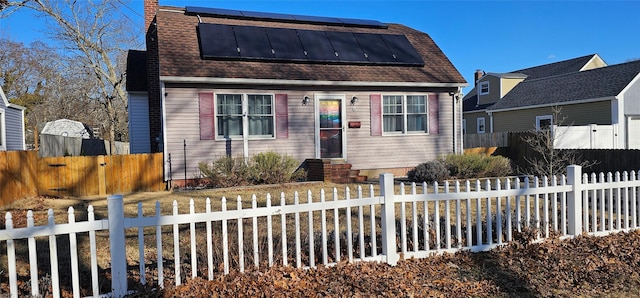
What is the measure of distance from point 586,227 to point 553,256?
1.17m

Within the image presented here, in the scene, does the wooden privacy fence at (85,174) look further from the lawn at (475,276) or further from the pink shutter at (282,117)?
the lawn at (475,276)

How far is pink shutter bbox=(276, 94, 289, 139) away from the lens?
1283 centimetres

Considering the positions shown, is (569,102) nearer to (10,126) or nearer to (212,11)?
(212,11)

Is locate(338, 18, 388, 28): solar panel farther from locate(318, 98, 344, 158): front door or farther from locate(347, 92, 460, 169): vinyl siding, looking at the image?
locate(318, 98, 344, 158): front door

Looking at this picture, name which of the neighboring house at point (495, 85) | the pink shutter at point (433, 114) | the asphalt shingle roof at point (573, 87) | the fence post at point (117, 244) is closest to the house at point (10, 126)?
the pink shutter at point (433, 114)

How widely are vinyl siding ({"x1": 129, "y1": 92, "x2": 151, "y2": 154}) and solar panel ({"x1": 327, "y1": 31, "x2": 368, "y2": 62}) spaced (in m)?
7.22

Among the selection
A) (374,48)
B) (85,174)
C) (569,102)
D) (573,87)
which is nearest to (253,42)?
(374,48)

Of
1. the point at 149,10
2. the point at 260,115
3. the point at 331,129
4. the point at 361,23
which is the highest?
the point at 149,10

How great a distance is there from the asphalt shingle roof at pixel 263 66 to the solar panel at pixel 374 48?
296mm

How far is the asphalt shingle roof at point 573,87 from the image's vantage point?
68.3 ft

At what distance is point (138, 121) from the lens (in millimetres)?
16547

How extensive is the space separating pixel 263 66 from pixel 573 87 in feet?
59.2

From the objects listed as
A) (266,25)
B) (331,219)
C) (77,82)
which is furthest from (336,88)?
(77,82)

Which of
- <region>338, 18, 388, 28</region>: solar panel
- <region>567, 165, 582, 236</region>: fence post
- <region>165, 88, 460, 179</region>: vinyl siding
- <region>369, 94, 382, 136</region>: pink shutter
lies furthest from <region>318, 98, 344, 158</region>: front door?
<region>567, 165, 582, 236</region>: fence post
